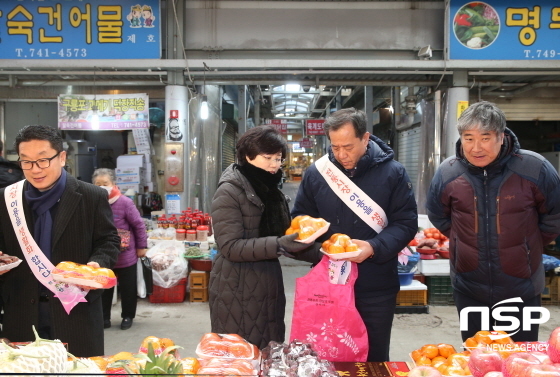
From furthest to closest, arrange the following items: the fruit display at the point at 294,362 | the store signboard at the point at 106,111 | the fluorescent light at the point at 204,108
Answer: the fluorescent light at the point at 204,108 → the store signboard at the point at 106,111 → the fruit display at the point at 294,362

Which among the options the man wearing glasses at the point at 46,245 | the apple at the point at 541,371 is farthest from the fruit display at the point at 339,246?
the man wearing glasses at the point at 46,245

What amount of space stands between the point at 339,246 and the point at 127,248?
3636 mm

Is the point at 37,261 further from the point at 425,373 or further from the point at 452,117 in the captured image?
the point at 452,117

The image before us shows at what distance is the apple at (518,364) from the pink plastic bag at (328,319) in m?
1.01

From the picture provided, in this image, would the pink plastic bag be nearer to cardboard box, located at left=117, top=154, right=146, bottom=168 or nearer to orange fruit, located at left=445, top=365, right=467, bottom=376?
orange fruit, located at left=445, top=365, right=467, bottom=376

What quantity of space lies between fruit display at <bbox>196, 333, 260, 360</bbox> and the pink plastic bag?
1.66 feet

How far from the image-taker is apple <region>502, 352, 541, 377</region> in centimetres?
137

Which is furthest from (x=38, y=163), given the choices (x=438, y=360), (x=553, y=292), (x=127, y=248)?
(x=553, y=292)

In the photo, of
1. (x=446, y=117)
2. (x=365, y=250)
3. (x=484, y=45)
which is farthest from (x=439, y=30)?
(x=365, y=250)

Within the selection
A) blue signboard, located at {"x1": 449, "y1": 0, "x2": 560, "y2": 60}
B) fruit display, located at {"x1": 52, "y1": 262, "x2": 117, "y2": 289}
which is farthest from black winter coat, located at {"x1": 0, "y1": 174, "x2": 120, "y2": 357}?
blue signboard, located at {"x1": 449, "y1": 0, "x2": 560, "y2": 60}

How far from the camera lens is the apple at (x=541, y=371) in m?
1.30

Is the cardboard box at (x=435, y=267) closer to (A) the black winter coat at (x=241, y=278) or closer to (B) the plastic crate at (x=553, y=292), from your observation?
(B) the plastic crate at (x=553, y=292)

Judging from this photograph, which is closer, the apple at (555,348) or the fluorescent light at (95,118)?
the apple at (555,348)

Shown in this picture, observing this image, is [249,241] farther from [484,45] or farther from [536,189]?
[484,45]
